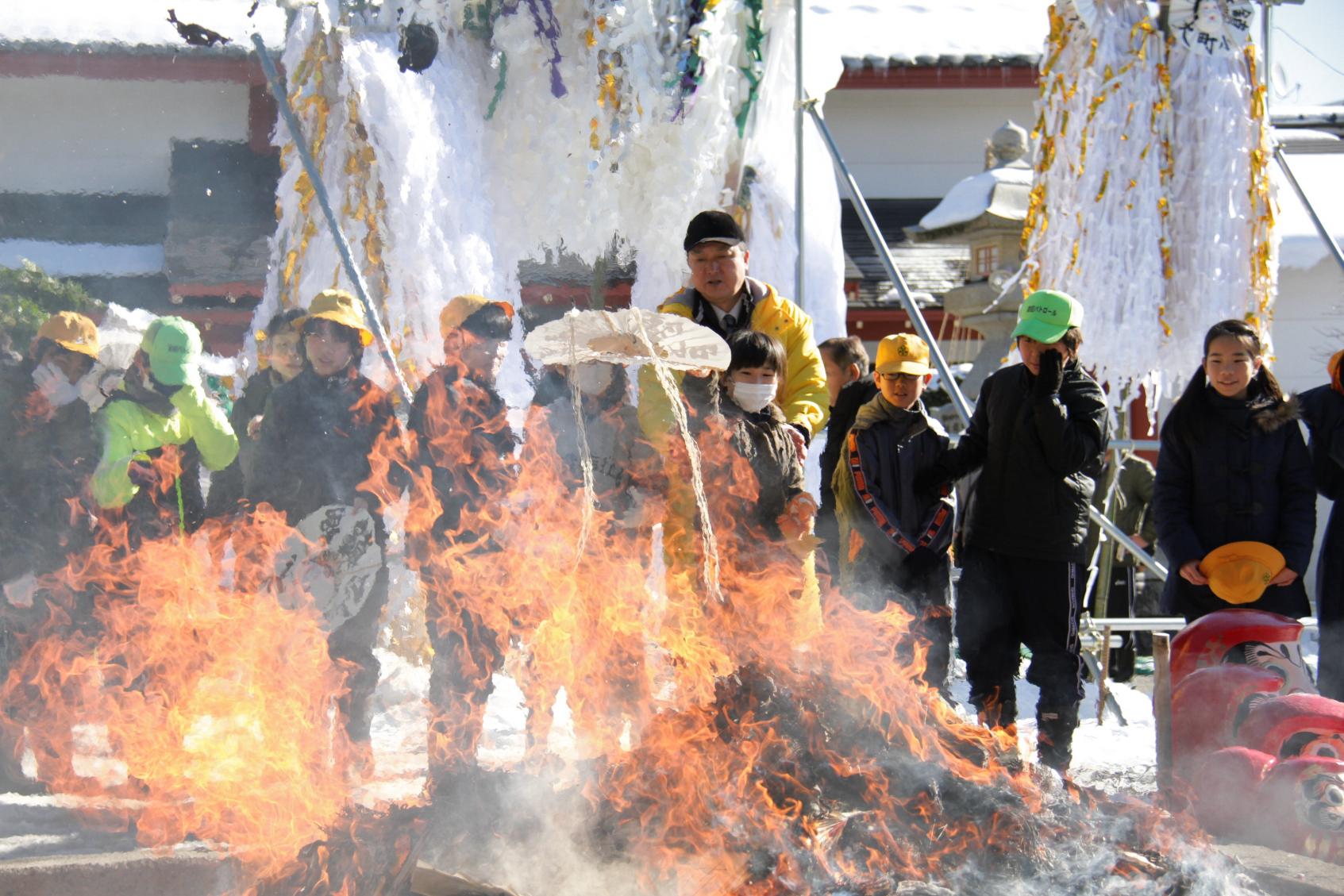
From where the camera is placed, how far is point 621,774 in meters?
3.44

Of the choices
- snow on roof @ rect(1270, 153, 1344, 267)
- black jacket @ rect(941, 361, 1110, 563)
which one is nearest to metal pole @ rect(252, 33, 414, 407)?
black jacket @ rect(941, 361, 1110, 563)

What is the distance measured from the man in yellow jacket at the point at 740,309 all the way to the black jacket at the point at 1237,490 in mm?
1391

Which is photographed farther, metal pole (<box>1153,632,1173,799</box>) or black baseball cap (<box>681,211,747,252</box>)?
black baseball cap (<box>681,211,747,252</box>)

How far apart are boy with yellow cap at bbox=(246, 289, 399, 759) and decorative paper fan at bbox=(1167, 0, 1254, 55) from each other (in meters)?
4.45

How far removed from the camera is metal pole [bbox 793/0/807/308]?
5715 millimetres

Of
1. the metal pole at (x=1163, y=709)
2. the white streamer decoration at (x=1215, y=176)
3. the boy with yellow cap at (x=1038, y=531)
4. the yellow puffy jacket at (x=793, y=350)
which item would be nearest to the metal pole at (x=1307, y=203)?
the white streamer decoration at (x=1215, y=176)

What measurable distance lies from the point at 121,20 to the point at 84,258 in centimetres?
103

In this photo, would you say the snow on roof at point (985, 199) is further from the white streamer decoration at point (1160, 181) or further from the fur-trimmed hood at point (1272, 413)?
the fur-trimmed hood at point (1272, 413)

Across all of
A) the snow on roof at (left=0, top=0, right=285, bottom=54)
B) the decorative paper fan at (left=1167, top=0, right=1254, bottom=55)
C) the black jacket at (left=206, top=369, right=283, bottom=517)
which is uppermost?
the decorative paper fan at (left=1167, top=0, right=1254, bottom=55)

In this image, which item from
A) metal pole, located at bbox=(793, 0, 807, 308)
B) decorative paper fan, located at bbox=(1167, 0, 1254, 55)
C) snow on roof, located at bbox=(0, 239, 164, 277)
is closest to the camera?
snow on roof, located at bbox=(0, 239, 164, 277)

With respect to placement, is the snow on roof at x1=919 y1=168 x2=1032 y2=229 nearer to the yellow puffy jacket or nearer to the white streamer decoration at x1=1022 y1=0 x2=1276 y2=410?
the white streamer decoration at x1=1022 y1=0 x2=1276 y2=410

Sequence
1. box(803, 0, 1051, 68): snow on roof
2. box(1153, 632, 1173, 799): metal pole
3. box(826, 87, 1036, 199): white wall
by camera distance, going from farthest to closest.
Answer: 1. box(826, 87, 1036, 199): white wall
2. box(803, 0, 1051, 68): snow on roof
3. box(1153, 632, 1173, 799): metal pole

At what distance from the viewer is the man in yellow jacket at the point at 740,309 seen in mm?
4582

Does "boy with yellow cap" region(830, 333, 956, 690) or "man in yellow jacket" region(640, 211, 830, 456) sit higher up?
"man in yellow jacket" region(640, 211, 830, 456)
